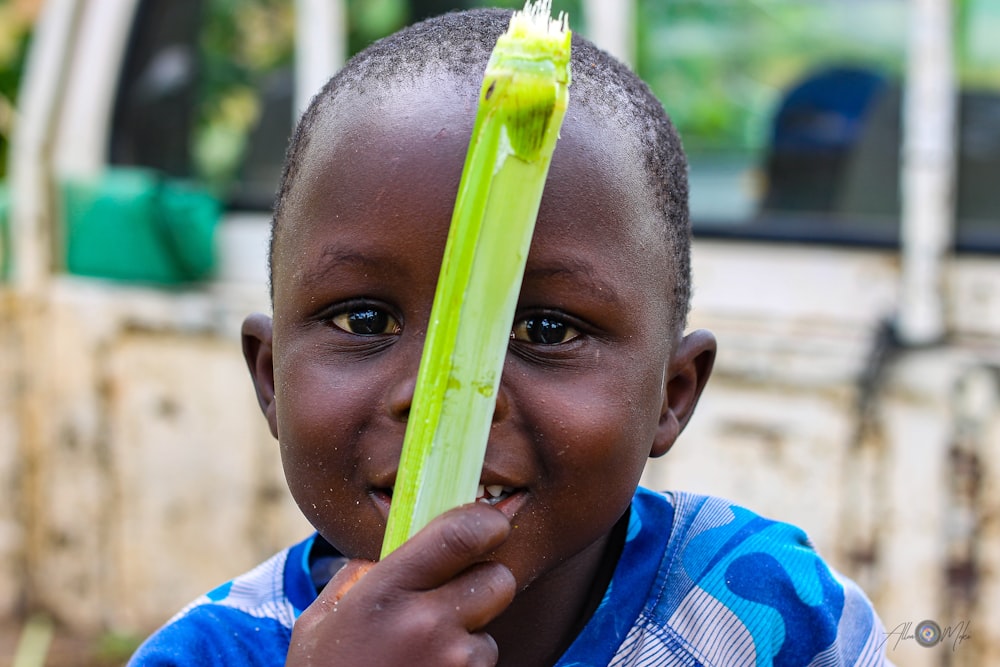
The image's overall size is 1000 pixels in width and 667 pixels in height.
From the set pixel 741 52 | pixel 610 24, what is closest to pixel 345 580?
pixel 610 24

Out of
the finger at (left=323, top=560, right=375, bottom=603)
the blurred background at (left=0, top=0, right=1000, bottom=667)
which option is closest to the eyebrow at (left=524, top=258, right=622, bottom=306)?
the finger at (left=323, top=560, right=375, bottom=603)

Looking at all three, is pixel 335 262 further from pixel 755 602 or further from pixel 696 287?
pixel 696 287

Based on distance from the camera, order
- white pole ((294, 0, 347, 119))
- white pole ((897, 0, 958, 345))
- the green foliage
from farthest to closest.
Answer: white pole ((294, 0, 347, 119)) < the green foliage < white pole ((897, 0, 958, 345))

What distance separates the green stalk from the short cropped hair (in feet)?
0.93

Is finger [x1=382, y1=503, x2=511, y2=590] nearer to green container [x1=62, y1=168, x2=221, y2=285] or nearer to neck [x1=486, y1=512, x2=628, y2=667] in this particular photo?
neck [x1=486, y1=512, x2=628, y2=667]

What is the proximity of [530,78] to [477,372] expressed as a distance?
10.1 inches

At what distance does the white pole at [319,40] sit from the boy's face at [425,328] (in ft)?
8.79

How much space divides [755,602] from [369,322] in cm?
63

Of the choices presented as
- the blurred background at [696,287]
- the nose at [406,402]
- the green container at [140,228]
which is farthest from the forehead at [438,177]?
the green container at [140,228]

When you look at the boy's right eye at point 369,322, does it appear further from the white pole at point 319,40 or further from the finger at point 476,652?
the white pole at point 319,40

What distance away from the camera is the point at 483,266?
102cm

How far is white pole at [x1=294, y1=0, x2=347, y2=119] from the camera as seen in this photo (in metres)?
3.92

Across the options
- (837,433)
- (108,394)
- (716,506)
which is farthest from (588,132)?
(108,394)

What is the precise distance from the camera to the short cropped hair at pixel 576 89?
1345mm
